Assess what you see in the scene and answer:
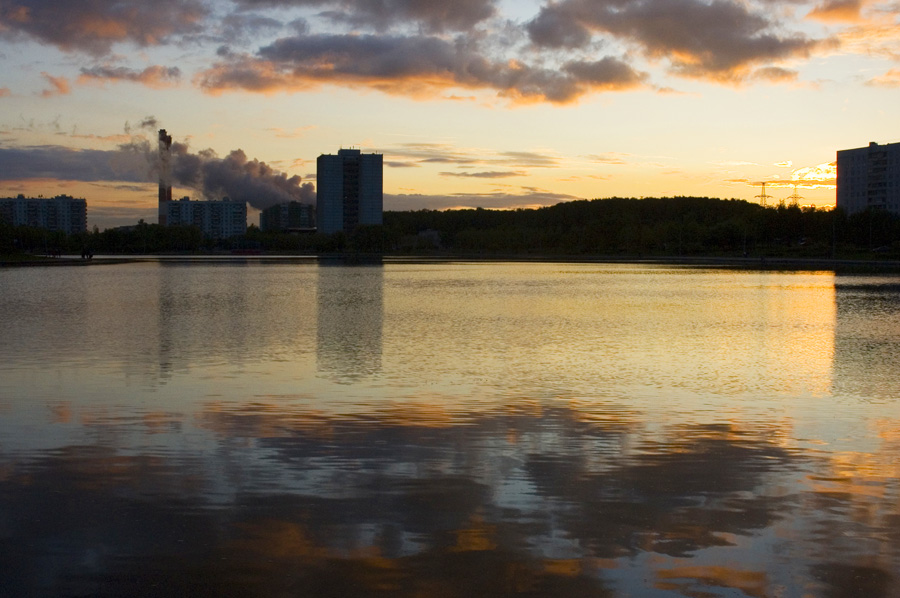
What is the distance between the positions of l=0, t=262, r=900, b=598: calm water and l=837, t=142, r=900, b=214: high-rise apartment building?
15570 cm

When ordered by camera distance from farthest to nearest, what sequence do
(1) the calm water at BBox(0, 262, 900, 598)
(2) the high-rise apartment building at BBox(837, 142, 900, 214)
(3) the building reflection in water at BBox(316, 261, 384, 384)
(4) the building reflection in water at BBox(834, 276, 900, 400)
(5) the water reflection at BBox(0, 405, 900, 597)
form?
(2) the high-rise apartment building at BBox(837, 142, 900, 214) → (3) the building reflection in water at BBox(316, 261, 384, 384) → (4) the building reflection in water at BBox(834, 276, 900, 400) → (1) the calm water at BBox(0, 262, 900, 598) → (5) the water reflection at BBox(0, 405, 900, 597)

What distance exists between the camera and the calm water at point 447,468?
6148mm

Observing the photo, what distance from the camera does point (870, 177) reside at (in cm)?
16975

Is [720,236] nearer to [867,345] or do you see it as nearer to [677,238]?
[677,238]

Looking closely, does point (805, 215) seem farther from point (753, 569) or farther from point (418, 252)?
point (753, 569)

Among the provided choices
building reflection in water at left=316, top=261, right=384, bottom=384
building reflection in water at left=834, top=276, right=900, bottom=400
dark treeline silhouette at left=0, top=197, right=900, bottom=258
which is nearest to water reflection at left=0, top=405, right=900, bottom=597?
building reflection in water at left=834, top=276, right=900, bottom=400

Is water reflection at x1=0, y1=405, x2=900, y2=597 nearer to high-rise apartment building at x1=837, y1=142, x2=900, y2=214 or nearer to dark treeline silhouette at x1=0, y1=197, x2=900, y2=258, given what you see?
dark treeline silhouette at x1=0, y1=197, x2=900, y2=258

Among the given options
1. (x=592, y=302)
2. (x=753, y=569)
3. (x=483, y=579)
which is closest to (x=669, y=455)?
(x=753, y=569)

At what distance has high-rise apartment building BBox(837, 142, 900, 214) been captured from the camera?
540 ft

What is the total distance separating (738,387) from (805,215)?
127165mm

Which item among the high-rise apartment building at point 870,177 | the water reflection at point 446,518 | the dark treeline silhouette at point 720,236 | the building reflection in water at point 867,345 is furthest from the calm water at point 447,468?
the high-rise apartment building at point 870,177

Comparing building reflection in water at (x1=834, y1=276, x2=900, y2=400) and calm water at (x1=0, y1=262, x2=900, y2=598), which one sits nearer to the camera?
calm water at (x1=0, y1=262, x2=900, y2=598)

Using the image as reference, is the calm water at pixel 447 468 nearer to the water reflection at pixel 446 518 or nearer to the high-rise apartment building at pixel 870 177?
the water reflection at pixel 446 518

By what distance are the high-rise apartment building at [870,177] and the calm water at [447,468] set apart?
511 ft
